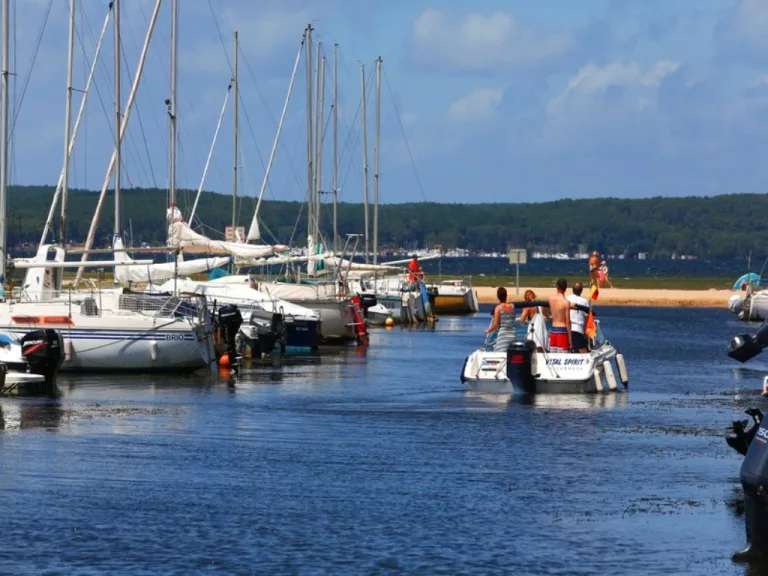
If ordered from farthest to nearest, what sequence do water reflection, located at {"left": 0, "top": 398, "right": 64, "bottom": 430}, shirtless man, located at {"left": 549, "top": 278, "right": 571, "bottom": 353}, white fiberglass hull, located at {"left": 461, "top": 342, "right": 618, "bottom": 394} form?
1. white fiberglass hull, located at {"left": 461, "top": 342, "right": 618, "bottom": 394}
2. shirtless man, located at {"left": 549, "top": 278, "right": 571, "bottom": 353}
3. water reflection, located at {"left": 0, "top": 398, "right": 64, "bottom": 430}

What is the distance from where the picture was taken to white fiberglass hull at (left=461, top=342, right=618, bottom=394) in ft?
96.2

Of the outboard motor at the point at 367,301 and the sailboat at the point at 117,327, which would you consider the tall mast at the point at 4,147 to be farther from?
the outboard motor at the point at 367,301

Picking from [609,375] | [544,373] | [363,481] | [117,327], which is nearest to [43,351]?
[117,327]

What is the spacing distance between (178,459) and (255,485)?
2641 millimetres

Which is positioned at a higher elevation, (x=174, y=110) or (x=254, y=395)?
(x=174, y=110)

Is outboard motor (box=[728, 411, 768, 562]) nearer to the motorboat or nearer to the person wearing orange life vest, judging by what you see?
Answer: the motorboat

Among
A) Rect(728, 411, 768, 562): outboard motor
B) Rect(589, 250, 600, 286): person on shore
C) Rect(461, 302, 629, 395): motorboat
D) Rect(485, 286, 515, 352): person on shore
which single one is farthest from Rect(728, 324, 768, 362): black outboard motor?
Rect(589, 250, 600, 286): person on shore

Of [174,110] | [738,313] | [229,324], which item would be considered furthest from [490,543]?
[738,313]

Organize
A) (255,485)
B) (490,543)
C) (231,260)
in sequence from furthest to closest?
1. (231,260)
2. (255,485)
3. (490,543)

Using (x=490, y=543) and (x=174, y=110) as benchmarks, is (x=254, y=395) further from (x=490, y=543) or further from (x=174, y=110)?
(x=174, y=110)

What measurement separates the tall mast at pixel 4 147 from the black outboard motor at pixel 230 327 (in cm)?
556

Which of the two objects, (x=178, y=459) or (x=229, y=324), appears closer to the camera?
(x=178, y=459)

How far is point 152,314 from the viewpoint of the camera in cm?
3478

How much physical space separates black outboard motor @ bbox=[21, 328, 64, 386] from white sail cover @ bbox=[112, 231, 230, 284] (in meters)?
11.1
